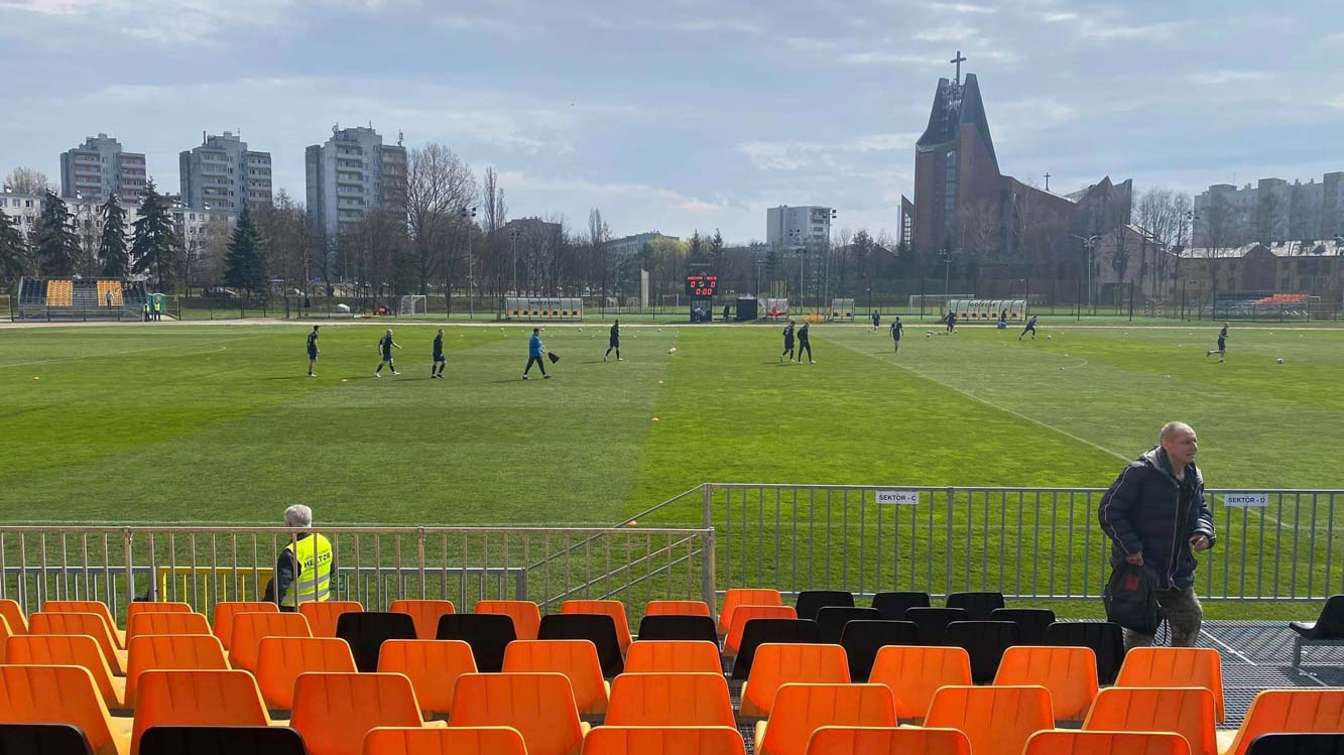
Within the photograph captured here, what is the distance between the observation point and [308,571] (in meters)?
8.21

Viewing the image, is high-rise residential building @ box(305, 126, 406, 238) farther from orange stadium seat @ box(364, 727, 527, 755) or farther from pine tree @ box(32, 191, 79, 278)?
orange stadium seat @ box(364, 727, 527, 755)

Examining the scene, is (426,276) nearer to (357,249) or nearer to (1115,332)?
(357,249)

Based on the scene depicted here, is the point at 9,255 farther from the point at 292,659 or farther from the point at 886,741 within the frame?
the point at 886,741

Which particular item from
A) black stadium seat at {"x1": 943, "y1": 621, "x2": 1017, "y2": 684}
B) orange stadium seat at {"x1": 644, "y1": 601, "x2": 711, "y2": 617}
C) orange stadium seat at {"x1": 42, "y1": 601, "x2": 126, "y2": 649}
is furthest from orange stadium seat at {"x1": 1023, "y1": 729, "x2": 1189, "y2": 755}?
orange stadium seat at {"x1": 42, "y1": 601, "x2": 126, "y2": 649}

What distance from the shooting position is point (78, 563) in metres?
11.3

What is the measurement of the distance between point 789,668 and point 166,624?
13.1 ft

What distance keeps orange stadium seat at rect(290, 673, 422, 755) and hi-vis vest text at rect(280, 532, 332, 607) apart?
3.69 m

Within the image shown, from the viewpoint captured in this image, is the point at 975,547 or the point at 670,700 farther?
the point at 975,547

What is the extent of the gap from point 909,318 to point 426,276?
5144 cm

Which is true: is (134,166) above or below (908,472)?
above

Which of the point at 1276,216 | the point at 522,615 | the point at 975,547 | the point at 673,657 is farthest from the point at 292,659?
the point at 1276,216

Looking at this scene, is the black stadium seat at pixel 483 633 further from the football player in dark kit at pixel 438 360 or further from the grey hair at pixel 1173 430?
the football player in dark kit at pixel 438 360

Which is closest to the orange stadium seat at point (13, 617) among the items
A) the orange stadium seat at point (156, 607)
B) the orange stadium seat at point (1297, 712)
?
the orange stadium seat at point (156, 607)

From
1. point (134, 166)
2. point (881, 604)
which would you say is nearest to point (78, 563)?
point (881, 604)
